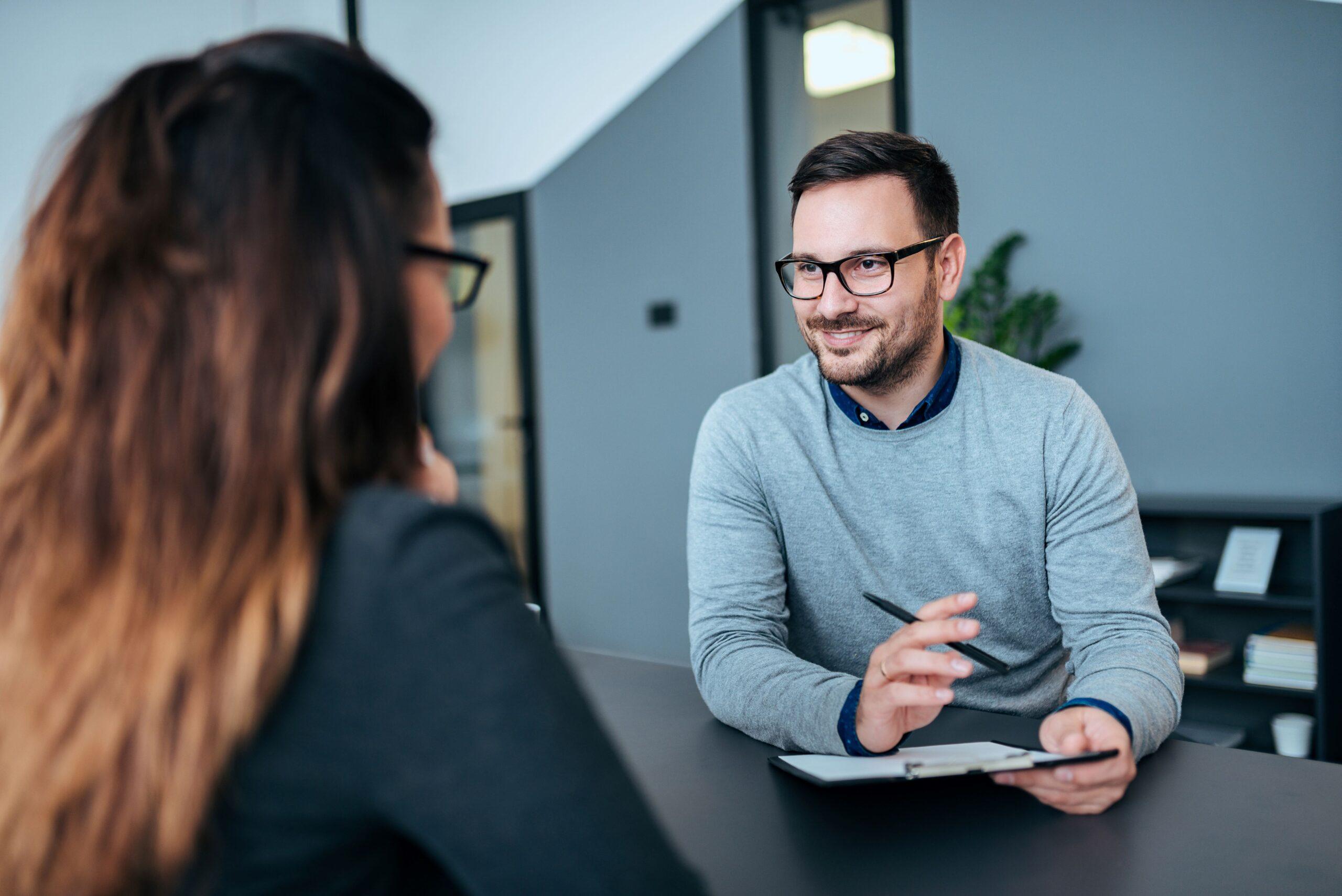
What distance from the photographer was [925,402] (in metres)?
1.51

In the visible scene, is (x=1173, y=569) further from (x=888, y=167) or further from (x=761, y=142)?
(x=761, y=142)

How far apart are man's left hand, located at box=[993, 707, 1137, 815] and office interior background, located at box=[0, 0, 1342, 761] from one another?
5.25 feet

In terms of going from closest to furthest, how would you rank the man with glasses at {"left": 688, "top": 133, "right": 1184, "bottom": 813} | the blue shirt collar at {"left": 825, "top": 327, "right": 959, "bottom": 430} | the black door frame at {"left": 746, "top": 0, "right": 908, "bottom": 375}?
the man with glasses at {"left": 688, "top": 133, "right": 1184, "bottom": 813} < the blue shirt collar at {"left": 825, "top": 327, "right": 959, "bottom": 430} < the black door frame at {"left": 746, "top": 0, "right": 908, "bottom": 375}

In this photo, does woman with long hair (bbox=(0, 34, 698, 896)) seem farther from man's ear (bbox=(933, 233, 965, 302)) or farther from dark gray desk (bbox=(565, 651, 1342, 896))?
man's ear (bbox=(933, 233, 965, 302))

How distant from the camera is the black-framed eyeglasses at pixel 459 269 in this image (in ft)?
2.09

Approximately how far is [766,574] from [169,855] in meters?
0.99

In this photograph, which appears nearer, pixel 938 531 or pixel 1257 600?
pixel 938 531

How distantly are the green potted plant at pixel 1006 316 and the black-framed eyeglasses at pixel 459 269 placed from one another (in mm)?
2434

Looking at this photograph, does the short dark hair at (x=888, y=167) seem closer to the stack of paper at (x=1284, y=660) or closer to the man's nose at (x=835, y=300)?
the man's nose at (x=835, y=300)

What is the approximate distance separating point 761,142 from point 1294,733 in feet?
9.02

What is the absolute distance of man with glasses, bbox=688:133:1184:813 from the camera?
4.40 ft

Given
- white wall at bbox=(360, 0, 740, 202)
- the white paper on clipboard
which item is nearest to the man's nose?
the white paper on clipboard

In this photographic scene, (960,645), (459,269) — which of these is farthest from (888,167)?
(459,269)

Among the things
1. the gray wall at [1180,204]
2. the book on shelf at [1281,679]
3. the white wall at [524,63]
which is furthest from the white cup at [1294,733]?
the white wall at [524,63]
